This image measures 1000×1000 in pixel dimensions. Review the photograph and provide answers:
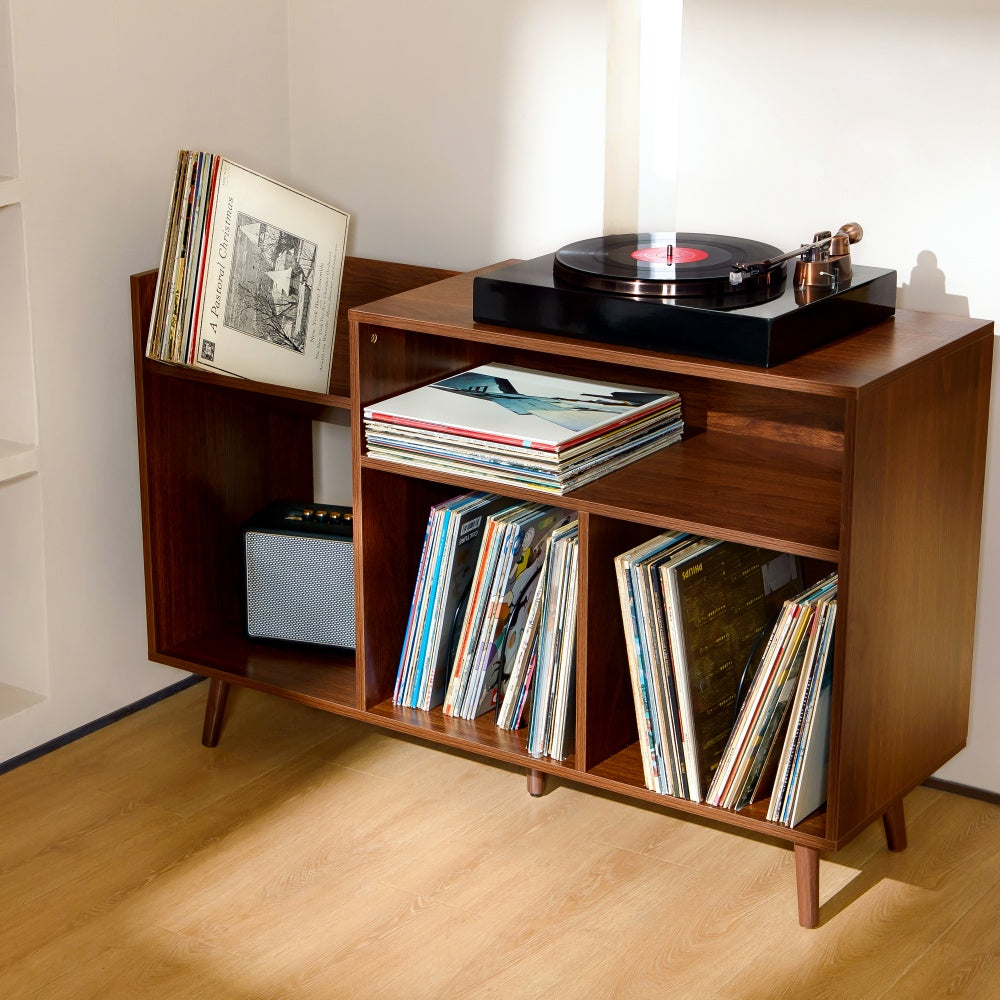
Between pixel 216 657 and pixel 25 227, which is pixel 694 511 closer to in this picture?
pixel 216 657

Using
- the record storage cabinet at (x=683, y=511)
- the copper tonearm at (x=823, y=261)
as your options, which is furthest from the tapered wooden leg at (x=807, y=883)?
the copper tonearm at (x=823, y=261)

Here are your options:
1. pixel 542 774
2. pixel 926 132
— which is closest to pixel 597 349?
pixel 926 132

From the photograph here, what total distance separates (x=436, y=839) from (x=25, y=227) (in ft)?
3.38

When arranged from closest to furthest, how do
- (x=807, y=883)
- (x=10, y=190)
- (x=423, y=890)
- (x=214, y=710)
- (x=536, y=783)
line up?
(x=807, y=883), (x=423, y=890), (x=10, y=190), (x=536, y=783), (x=214, y=710)

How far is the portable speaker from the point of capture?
218 centimetres

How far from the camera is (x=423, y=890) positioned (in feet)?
6.24

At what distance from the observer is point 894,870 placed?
194cm

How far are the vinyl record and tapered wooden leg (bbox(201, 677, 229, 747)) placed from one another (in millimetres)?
850

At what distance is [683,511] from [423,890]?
2.00ft

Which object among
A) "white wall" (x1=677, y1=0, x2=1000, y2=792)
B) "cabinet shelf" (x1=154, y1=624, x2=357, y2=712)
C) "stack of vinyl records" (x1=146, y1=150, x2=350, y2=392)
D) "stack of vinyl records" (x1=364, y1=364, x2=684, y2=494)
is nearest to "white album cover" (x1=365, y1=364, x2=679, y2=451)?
"stack of vinyl records" (x1=364, y1=364, x2=684, y2=494)

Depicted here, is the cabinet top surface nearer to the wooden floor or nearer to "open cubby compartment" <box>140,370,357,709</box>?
"open cubby compartment" <box>140,370,357,709</box>

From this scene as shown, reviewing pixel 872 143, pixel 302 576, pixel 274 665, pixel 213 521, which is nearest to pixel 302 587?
pixel 302 576

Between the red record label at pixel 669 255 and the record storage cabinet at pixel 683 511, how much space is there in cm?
16

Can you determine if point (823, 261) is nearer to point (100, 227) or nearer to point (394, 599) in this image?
point (394, 599)
